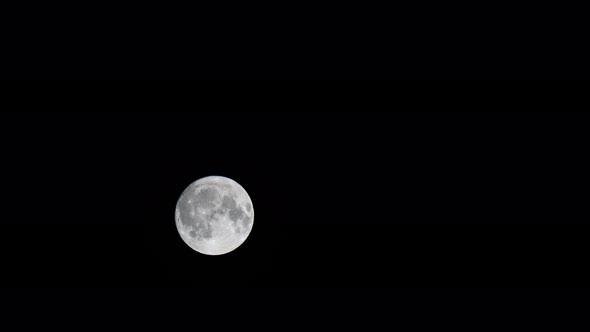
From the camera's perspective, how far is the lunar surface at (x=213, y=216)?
363 centimetres

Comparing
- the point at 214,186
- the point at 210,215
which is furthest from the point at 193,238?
the point at 214,186

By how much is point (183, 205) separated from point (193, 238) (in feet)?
1.14

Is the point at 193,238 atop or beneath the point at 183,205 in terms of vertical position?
beneath

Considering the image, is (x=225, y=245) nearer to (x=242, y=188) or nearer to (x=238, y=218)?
(x=238, y=218)

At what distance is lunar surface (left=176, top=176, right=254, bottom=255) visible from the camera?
363 cm

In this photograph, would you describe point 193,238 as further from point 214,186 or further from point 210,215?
point 214,186

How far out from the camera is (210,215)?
11.9ft

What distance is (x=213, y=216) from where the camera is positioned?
3.63m

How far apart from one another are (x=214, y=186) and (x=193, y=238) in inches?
22.0

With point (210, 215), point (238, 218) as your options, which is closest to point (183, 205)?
point (210, 215)

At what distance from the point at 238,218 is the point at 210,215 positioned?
28 cm

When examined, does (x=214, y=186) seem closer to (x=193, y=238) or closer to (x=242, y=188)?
(x=242, y=188)

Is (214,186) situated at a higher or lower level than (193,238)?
higher

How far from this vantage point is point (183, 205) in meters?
3.71
